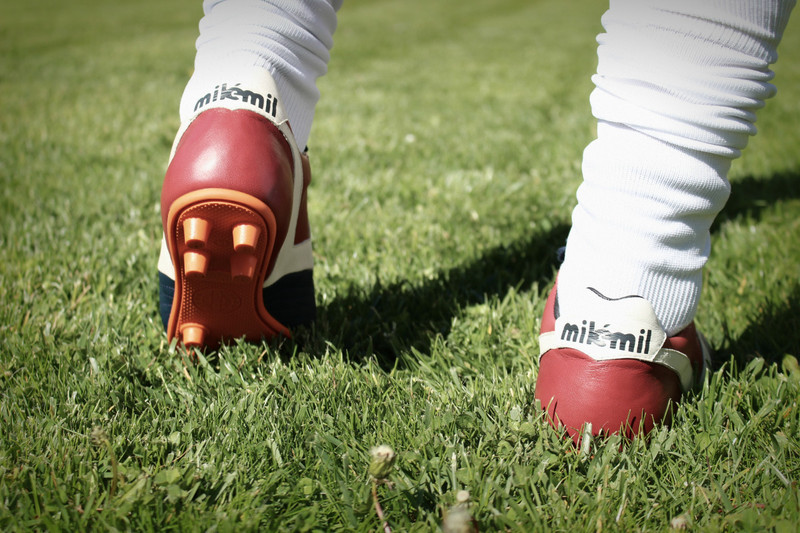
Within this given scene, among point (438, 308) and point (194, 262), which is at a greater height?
point (194, 262)

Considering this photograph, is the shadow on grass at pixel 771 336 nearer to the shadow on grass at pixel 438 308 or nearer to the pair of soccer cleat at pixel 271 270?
the shadow on grass at pixel 438 308

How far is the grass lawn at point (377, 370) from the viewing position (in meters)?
1.10

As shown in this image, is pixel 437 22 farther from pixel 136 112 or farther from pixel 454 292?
pixel 454 292

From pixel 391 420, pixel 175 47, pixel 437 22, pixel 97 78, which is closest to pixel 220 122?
pixel 391 420

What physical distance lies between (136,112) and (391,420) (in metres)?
4.29

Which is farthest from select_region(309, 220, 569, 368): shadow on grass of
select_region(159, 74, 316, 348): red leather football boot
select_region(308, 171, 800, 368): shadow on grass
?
select_region(159, 74, 316, 348): red leather football boot

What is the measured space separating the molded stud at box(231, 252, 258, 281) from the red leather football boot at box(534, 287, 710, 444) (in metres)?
0.64

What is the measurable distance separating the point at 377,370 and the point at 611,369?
547 mm

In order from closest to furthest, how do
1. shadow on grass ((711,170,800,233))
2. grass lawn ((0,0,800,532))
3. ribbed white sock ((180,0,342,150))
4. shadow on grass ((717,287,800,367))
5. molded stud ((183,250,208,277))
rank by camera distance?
grass lawn ((0,0,800,532)), molded stud ((183,250,208,277)), ribbed white sock ((180,0,342,150)), shadow on grass ((717,287,800,367)), shadow on grass ((711,170,800,233))

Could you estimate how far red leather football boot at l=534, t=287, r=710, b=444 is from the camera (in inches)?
48.5

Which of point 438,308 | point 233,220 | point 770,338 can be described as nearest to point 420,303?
point 438,308

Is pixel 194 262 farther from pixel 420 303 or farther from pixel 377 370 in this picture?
pixel 420 303

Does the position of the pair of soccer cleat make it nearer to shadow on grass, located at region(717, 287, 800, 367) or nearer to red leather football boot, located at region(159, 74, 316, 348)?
red leather football boot, located at region(159, 74, 316, 348)

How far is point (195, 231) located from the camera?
117 centimetres
